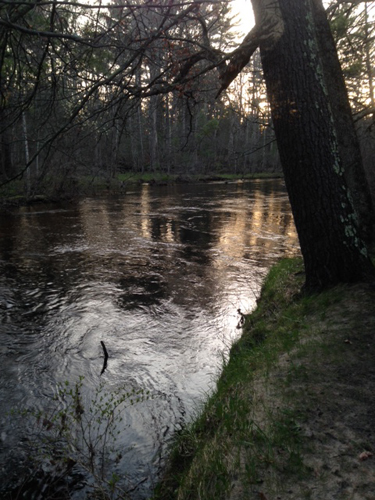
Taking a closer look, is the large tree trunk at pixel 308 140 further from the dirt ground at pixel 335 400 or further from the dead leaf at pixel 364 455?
the dead leaf at pixel 364 455

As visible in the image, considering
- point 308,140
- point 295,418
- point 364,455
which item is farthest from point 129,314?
point 364,455

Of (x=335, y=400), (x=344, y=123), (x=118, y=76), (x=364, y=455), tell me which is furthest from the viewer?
(x=118, y=76)

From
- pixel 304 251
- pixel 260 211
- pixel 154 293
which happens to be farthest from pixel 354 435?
pixel 260 211

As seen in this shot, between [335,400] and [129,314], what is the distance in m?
4.58

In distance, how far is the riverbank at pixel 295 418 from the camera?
2.43 metres

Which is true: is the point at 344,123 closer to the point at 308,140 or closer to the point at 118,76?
the point at 308,140

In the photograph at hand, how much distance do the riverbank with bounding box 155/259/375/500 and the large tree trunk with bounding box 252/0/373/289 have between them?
1.86 feet

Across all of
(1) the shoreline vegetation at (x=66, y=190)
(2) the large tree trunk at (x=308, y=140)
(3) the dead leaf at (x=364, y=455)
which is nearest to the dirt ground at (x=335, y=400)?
(3) the dead leaf at (x=364, y=455)

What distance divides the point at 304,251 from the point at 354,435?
291 centimetres

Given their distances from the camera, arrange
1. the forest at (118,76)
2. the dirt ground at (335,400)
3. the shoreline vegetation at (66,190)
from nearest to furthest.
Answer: the dirt ground at (335,400) < the forest at (118,76) < the shoreline vegetation at (66,190)

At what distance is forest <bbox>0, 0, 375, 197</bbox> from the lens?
4391 millimetres

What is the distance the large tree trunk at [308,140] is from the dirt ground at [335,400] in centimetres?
60

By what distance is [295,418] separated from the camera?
301 centimetres

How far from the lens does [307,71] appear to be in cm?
468
